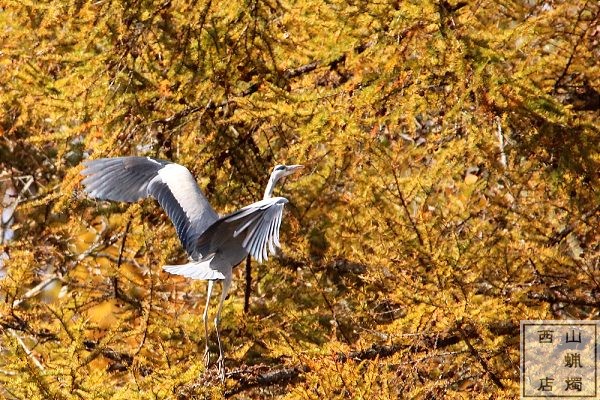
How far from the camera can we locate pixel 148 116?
5324 mm

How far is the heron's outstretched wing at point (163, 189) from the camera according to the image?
193 inches

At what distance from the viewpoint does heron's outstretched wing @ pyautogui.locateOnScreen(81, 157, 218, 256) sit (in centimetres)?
489

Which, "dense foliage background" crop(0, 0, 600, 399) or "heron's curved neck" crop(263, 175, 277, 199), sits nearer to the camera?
"dense foliage background" crop(0, 0, 600, 399)

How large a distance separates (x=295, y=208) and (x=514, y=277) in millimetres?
1550

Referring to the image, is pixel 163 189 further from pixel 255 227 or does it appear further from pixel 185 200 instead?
pixel 255 227

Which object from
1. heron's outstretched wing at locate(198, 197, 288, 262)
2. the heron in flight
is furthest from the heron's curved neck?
heron's outstretched wing at locate(198, 197, 288, 262)

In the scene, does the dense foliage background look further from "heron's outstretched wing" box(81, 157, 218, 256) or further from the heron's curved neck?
the heron's curved neck

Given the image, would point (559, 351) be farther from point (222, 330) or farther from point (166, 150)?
point (166, 150)

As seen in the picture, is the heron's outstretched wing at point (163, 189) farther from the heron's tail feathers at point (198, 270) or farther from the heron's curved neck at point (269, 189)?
the heron's curved neck at point (269, 189)

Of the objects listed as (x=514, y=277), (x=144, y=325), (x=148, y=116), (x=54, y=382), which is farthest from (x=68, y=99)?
(x=514, y=277)

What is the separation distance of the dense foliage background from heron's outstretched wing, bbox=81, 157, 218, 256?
126 millimetres

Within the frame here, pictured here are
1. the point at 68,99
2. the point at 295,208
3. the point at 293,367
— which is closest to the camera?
Answer: the point at 293,367

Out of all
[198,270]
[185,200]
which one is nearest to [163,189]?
[185,200]

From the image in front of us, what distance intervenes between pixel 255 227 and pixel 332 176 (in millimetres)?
1667
